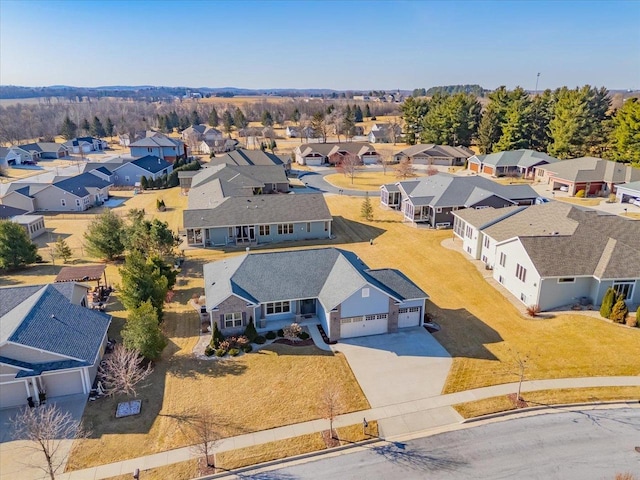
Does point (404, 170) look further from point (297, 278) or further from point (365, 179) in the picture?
point (297, 278)

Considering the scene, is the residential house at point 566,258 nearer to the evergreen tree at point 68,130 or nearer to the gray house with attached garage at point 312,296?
the gray house with attached garage at point 312,296

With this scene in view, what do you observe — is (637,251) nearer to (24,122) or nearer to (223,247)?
(223,247)

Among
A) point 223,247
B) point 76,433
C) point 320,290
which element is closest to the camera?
point 76,433

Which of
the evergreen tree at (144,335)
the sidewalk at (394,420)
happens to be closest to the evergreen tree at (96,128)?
the evergreen tree at (144,335)

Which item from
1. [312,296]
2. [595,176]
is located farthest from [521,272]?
[595,176]

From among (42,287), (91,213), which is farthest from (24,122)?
(42,287)

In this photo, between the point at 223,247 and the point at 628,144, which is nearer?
the point at 223,247
